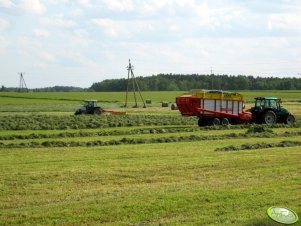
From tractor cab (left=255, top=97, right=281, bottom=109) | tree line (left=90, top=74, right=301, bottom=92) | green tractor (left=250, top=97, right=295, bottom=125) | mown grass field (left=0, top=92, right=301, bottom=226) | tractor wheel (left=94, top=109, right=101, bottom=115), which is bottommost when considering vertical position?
tractor wheel (left=94, top=109, right=101, bottom=115)

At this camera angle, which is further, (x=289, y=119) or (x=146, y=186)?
(x=289, y=119)

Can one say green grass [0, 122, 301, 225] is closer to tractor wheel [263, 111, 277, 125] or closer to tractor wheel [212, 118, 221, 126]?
tractor wheel [212, 118, 221, 126]

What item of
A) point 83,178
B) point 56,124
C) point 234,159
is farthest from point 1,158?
point 56,124

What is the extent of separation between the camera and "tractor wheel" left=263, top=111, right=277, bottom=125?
3741cm

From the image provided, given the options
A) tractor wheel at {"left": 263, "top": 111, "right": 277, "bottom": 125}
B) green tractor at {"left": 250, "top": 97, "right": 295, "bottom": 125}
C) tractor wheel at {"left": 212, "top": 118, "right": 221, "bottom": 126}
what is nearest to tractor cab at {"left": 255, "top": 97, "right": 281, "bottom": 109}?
green tractor at {"left": 250, "top": 97, "right": 295, "bottom": 125}

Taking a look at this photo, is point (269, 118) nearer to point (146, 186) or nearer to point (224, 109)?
point (224, 109)

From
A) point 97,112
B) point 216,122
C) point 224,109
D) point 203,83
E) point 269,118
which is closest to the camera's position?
point 216,122

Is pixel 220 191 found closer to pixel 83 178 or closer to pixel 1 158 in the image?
pixel 83 178

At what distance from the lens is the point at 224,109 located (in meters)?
37.0

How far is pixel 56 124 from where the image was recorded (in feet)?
118

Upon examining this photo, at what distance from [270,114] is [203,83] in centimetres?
12428

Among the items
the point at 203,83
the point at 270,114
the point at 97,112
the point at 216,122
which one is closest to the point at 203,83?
the point at 203,83

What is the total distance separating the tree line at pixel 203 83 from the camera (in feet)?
494

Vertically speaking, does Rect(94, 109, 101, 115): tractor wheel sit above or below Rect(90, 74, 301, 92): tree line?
below
